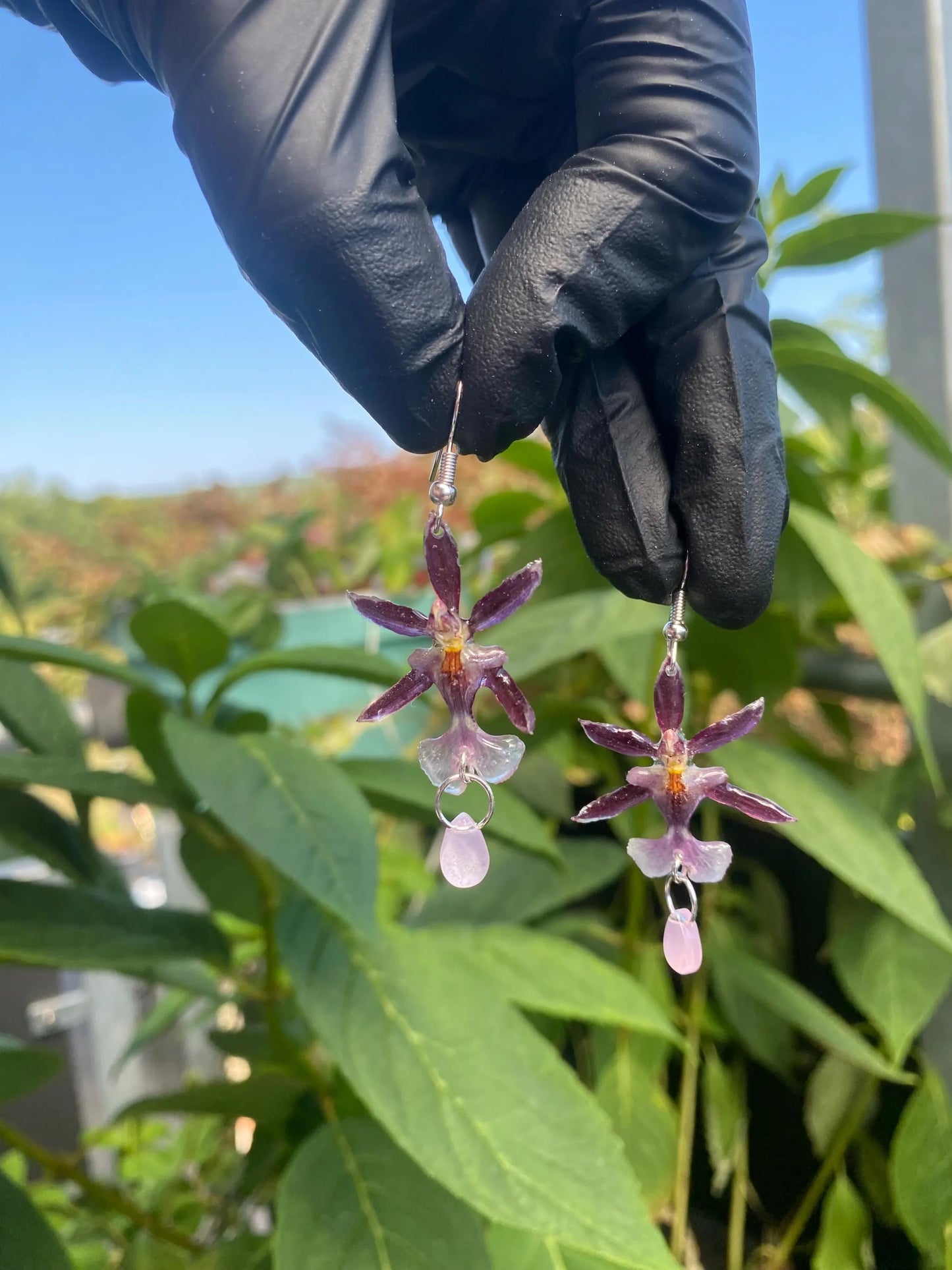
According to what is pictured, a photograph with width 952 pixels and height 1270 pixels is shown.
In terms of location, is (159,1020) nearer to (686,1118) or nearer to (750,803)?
(686,1118)

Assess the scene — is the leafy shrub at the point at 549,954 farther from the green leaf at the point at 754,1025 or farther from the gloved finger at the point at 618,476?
the gloved finger at the point at 618,476

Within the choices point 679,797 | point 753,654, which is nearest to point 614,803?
point 679,797

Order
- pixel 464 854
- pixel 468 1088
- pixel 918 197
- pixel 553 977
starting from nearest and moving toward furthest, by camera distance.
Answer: pixel 464 854 → pixel 468 1088 → pixel 553 977 → pixel 918 197

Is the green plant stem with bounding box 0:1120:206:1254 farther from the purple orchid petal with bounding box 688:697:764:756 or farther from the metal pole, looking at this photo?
the metal pole

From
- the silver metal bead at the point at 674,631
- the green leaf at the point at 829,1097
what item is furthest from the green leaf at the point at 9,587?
the green leaf at the point at 829,1097

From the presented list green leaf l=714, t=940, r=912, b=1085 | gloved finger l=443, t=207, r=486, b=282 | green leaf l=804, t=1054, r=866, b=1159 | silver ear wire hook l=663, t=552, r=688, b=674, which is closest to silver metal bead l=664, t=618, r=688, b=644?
silver ear wire hook l=663, t=552, r=688, b=674

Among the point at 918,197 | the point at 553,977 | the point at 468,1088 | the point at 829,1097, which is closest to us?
the point at 468,1088
